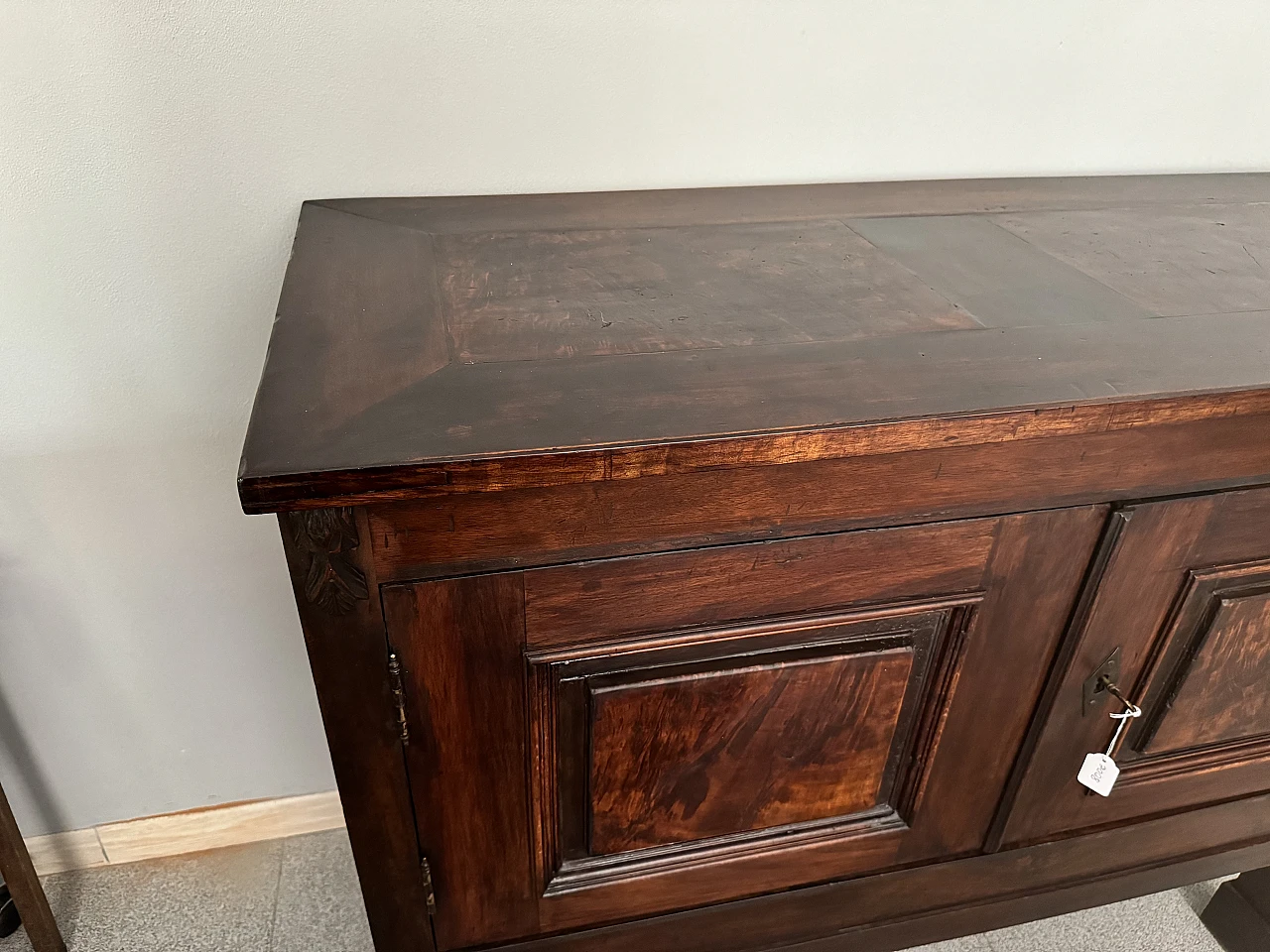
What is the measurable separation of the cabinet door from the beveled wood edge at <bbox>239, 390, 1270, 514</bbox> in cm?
9

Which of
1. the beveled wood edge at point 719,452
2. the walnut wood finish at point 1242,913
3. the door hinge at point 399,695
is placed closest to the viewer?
the beveled wood edge at point 719,452

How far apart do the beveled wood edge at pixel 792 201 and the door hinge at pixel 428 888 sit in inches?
21.7

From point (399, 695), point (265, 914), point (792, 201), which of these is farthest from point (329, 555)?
point (265, 914)

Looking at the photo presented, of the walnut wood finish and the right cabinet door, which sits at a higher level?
the right cabinet door

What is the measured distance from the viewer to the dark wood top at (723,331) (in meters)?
0.56

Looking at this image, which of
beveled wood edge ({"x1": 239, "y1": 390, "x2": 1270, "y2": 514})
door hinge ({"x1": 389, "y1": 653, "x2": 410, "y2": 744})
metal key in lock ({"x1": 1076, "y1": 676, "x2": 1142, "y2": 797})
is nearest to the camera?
beveled wood edge ({"x1": 239, "y1": 390, "x2": 1270, "y2": 514})

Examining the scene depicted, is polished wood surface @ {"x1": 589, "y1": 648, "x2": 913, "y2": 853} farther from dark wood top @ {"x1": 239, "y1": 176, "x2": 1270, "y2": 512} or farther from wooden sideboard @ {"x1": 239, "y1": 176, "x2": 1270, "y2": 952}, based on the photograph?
dark wood top @ {"x1": 239, "y1": 176, "x2": 1270, "y2": 512}

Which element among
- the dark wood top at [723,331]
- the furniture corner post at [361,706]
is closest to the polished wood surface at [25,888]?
the furniture corner post at [361,706]

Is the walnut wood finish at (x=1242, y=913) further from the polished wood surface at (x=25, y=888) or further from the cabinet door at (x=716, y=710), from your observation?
the polished wood surface at (x=25, y=888)

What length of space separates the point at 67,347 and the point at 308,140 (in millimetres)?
324

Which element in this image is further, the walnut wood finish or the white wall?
the walnut wood finish

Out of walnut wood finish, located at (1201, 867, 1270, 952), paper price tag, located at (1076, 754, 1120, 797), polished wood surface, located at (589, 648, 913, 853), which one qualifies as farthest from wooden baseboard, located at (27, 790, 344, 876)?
walnut wood finish, located at (1201, 867, 1270, 952)

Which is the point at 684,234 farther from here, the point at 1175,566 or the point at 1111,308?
the point at 1175,566

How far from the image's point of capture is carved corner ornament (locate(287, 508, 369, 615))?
1.81ft
